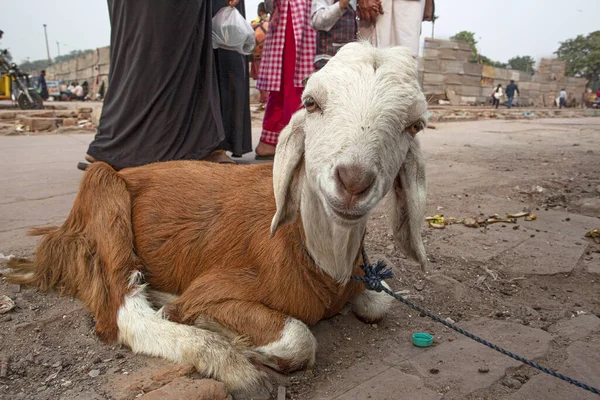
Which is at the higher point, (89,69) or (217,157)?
(89,69)

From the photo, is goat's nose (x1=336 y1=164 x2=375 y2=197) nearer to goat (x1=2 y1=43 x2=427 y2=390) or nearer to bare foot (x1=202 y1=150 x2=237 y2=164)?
goat (x1=2 y1=43 x2=427 y2=390)

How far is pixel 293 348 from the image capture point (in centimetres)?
192

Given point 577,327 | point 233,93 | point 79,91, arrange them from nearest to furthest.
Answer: point 577,327 → point 233,93 → point 79,91

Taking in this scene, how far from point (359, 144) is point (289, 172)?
40cm

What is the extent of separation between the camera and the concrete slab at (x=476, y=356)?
1889 millimetres

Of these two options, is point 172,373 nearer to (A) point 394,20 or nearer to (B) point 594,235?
(A) point 394,20

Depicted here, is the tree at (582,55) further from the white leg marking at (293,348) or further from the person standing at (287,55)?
the white leg marking at (293,348)

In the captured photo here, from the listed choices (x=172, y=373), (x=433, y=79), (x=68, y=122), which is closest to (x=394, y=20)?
(x=172, y=373)

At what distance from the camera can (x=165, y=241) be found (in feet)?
7.97

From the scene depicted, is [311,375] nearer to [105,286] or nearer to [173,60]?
[105,286]

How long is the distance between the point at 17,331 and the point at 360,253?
156 centimetres

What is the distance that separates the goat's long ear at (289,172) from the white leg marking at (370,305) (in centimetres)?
68

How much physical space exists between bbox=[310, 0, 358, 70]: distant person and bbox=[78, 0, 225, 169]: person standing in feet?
3.14

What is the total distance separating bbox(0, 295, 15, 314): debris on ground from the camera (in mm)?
2277
